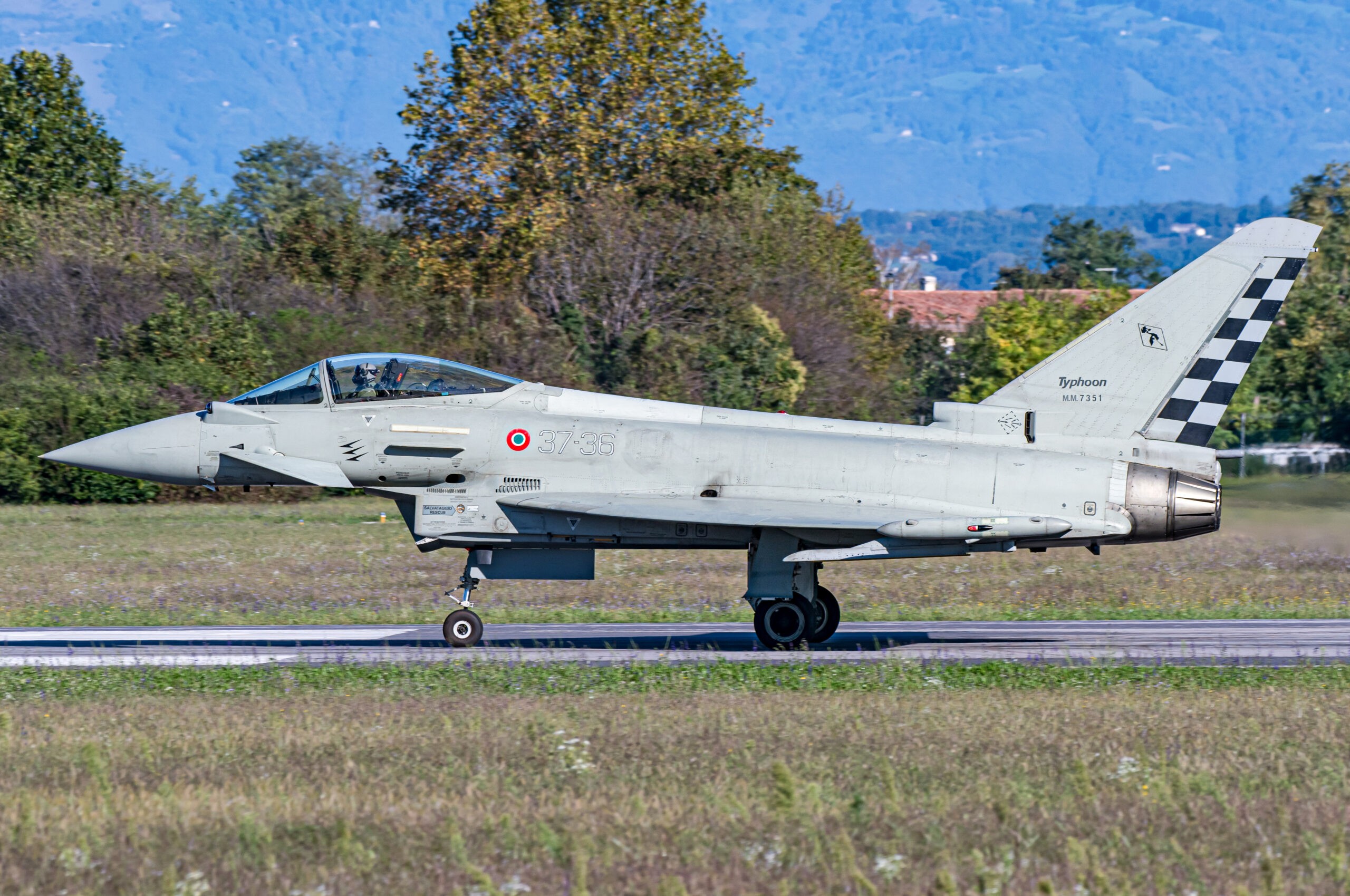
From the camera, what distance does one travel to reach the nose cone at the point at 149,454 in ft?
48.1

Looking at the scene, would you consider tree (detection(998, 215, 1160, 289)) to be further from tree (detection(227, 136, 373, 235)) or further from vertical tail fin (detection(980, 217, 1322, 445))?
vertical tail fin (detection(980, 217, 1322, 445))

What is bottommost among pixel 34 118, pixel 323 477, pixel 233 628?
pixel 233 628

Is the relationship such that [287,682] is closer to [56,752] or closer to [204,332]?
[56,752]

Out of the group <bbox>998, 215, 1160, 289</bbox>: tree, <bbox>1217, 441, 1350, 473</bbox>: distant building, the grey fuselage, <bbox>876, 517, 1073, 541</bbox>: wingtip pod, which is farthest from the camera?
<bbox>998, 215, 1160, 289</bbox>: tree

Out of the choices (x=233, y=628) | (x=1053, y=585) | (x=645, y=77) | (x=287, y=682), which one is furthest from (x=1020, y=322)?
(x=287, y=682)

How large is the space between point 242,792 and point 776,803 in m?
3.21

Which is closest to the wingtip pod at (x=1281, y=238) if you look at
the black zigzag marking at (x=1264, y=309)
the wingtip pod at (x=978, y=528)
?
the black zigzag marking at (x=1264, y=309)

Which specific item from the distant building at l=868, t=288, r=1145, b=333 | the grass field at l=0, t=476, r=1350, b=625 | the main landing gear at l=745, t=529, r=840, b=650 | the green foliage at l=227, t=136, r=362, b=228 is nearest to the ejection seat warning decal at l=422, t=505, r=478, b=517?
the main landing gear at l=745, t=529, r=840, b=650

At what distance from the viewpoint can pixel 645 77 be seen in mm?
52688

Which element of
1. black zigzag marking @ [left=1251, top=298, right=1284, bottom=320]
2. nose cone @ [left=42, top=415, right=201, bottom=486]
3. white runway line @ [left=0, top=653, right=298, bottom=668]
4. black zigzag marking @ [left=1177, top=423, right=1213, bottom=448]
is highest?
black zigzag marking @ [left=1251, top=298, right=1284, bottom=320]

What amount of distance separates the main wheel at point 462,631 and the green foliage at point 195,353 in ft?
81.6

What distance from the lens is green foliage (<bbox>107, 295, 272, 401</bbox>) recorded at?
3816 centimetres

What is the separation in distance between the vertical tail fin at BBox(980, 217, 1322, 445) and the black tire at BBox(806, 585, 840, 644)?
9.43ft

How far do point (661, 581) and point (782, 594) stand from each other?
836 cm
